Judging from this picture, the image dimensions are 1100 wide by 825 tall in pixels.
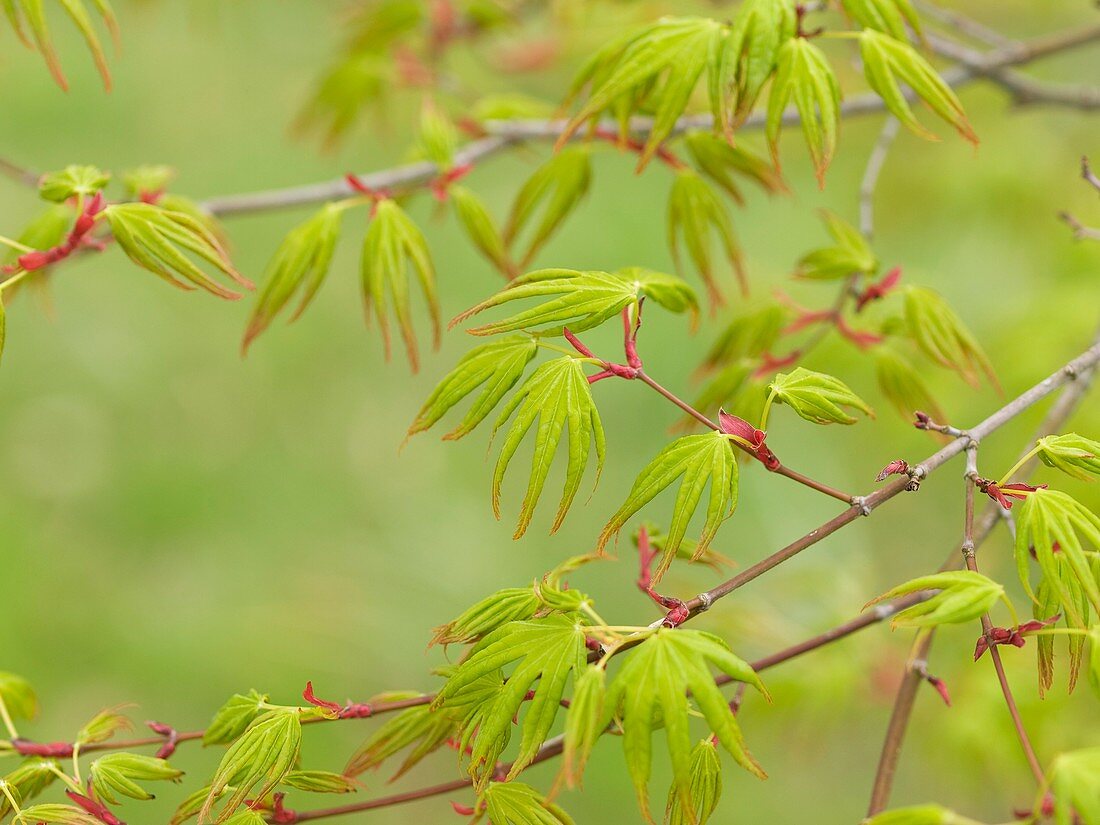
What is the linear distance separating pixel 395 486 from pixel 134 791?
8.14 ft

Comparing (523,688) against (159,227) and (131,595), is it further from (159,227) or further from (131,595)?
(131,595)

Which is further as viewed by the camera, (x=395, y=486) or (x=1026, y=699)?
(x=395, y=486)

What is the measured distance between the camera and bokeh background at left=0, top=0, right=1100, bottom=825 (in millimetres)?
2031

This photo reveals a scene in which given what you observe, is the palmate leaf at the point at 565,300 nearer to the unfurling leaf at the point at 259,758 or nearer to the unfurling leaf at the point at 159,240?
the unfurling leaf at the point at 159,240

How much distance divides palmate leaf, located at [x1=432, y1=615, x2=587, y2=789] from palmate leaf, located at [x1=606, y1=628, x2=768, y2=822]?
0.06 meters

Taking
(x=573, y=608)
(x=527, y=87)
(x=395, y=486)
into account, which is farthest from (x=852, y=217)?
(x=573, y=608)

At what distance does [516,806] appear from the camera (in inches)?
34.4

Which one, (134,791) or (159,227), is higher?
(159,227)

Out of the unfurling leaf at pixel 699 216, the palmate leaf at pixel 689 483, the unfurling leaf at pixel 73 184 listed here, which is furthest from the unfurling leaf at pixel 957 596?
the unfurling leaf at pixel 73 184

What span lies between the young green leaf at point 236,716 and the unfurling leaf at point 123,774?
5 centimetres

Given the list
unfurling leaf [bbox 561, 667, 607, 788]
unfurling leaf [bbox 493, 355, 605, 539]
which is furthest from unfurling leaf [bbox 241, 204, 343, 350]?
unfurling leaf [bbox 561, 667, 607, 788]

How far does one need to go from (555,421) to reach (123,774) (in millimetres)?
501

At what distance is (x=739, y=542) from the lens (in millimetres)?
3229

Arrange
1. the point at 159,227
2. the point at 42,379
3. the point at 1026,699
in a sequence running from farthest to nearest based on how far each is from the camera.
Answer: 1. the point at 42,379
2. the point at 1026,699
3. the point at 159,227
